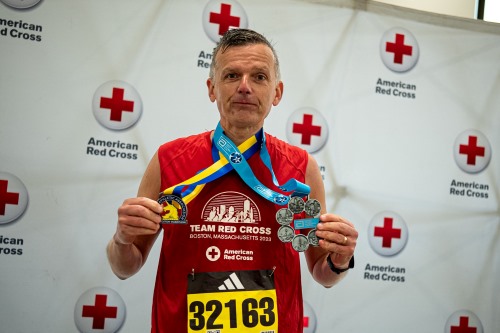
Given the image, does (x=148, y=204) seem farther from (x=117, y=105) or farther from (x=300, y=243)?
(x=117, y=105)

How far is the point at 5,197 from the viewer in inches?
89.4

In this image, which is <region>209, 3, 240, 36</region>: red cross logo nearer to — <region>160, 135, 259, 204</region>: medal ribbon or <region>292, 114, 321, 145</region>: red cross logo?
<region>292, 114, 321, 145</region>: red cross logo

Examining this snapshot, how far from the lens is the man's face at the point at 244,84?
1.49 meters

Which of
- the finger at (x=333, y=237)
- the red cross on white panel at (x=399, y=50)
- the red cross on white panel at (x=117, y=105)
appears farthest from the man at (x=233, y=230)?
the red cross on white panel at (x=399, y=50)

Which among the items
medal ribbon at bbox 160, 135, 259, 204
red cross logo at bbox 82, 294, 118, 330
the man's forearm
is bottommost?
red cross logo at bbox 82, 294, 118, 330

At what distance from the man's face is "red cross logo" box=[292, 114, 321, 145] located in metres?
1.16

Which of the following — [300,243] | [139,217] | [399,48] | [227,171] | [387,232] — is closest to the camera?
[139,217]

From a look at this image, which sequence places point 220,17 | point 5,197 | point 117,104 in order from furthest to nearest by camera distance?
point 220,17
point 117,104
point 5,197

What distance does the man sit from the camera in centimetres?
139

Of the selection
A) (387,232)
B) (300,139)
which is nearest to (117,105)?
(300,139)

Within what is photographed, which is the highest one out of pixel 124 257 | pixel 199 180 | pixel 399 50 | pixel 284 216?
pixel 399 50

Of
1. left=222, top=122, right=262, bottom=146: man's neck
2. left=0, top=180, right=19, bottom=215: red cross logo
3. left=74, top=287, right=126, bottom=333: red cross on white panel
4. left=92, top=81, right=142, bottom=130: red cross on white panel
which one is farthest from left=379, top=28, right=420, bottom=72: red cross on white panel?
left=0, top=180, right=19, bottom=215: red cross logo

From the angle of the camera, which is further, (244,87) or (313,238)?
(244,87)

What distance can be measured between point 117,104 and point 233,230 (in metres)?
1.27
